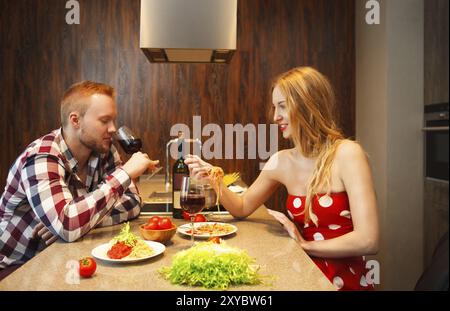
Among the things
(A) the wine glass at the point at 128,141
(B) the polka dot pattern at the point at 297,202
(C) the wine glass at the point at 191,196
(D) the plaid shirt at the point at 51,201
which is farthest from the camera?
(A) the wine glass at the point at 128,141

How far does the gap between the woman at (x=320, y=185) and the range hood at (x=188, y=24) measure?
52 cm

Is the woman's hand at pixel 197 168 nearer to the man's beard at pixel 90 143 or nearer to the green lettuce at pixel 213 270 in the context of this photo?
the man's beard at pixel 90 143

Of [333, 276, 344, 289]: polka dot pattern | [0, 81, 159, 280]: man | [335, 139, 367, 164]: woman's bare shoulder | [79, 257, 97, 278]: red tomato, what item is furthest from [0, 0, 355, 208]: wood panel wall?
[79, 257, 97, 278]: red tomato

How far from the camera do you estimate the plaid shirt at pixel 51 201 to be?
4.41 ft

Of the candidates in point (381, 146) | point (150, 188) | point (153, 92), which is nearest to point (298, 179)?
point (150, 188)

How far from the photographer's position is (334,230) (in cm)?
152

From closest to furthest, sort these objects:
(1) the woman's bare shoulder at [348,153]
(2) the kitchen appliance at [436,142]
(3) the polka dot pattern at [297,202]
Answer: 1. (1) the woman's bare shoulder at [348,153]
2. (3) the polka dot pattern at [297,202]
3. (2) the kitchen appliance at [436,142]

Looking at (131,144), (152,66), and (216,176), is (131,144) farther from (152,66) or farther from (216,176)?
(152,66)

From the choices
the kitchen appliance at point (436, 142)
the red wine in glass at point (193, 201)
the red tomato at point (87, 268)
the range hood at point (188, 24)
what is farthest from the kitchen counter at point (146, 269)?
the kitchen appliance at point (436, 142)

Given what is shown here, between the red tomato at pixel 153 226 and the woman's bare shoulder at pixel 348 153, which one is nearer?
the red tomato at pixel 153 226

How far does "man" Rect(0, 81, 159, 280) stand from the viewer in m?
1.36

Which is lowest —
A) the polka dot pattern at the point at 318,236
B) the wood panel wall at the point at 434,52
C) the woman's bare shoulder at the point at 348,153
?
the polka dot pattern at the point at 318,236

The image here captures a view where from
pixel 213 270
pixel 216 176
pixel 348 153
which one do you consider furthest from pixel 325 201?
pixel 213 270

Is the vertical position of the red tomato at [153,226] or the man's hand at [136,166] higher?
the man's hand at [136,166]
